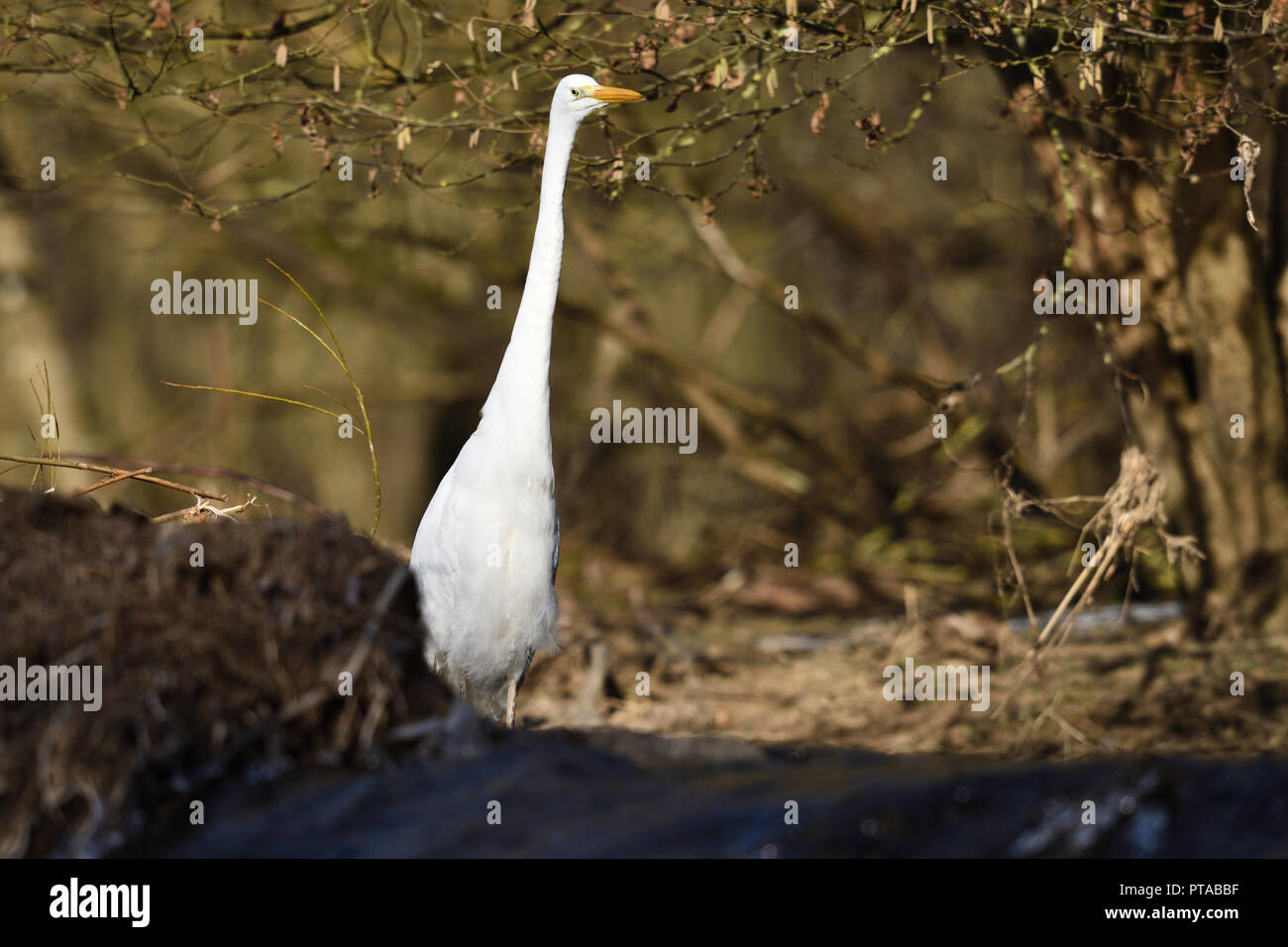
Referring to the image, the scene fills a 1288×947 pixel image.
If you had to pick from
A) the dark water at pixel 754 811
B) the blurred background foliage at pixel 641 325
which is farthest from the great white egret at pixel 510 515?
the blurred background foliage at pixel 641 325

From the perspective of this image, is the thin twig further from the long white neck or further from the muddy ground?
the long white neck

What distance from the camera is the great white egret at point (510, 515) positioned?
5301 millimetres

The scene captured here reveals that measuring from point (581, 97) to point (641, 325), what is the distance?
558 cm

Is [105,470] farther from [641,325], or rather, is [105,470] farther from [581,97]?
[641,325]

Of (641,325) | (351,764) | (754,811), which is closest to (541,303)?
(351,764)

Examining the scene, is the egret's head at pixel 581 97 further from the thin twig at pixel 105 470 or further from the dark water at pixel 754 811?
the dark water at pixel 754 811

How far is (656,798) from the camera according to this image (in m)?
3.97

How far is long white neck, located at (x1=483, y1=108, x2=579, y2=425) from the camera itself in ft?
17.3

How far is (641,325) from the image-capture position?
423 inches

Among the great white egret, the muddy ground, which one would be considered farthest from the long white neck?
the muddy ground

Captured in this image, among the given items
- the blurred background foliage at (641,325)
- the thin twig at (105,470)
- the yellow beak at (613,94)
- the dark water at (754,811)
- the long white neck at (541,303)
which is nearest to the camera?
the dark water at (754,811)
